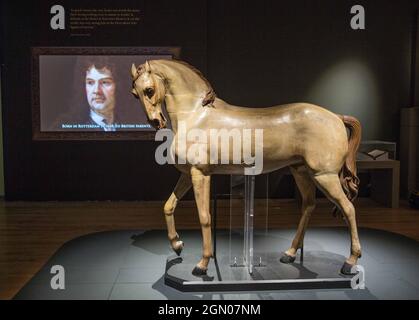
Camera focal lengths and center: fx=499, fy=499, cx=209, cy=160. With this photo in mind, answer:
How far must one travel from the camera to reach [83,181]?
6910mm

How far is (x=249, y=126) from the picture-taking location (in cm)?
352

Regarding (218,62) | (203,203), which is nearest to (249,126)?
(203,203)

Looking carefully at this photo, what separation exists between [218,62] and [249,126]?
3636 millimetres

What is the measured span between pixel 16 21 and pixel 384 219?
17.6ft

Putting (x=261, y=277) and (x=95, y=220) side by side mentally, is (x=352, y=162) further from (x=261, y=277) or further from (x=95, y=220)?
(x=95, y=220)

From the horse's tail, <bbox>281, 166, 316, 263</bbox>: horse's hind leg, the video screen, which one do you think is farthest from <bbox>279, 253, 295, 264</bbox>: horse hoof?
the video screen

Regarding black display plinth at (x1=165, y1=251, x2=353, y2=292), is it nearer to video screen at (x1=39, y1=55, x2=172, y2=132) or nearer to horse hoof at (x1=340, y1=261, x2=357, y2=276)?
horse hoof at (x1=340, y1=261, x2=357, y2=276)

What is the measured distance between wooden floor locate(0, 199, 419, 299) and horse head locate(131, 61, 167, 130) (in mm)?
1157

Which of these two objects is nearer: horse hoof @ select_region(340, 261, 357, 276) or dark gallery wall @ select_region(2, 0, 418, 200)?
horse hoof @ select_region(340, 261, 357, 276)

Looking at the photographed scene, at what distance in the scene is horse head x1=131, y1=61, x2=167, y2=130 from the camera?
3361mm

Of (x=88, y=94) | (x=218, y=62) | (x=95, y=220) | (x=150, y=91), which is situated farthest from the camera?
(x=218, y=62)

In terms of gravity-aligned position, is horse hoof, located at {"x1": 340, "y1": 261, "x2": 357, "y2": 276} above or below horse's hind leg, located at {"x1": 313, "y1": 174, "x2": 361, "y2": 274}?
below

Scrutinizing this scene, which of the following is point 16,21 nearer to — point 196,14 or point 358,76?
point 196,14
